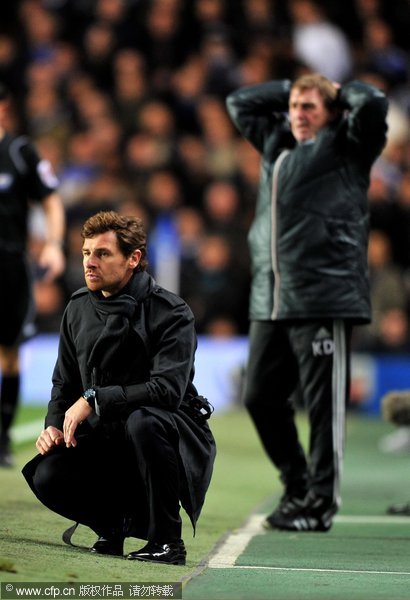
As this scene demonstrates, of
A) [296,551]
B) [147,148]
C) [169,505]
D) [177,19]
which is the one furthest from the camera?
[177,19]

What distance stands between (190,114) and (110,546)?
11300mm

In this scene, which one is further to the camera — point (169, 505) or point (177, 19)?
point (177, 19)

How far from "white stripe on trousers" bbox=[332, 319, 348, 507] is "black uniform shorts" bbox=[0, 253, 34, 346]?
2668mm

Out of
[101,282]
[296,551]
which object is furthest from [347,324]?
[101,282]

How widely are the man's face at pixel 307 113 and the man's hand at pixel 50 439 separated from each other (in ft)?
7.26

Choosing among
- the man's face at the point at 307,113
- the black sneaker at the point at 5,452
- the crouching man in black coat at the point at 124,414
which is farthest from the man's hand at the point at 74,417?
the black sneaker at the point at 5,452

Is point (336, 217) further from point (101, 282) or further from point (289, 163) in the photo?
point (101, 282)

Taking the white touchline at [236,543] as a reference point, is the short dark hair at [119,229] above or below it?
above

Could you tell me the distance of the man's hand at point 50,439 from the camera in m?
4.57

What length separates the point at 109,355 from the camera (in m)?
4.58

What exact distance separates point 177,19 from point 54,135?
2.20 metres

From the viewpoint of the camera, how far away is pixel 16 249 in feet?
26.7

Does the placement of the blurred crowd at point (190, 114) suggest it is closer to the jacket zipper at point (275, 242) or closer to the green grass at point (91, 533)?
the green grass at point (91, 533)

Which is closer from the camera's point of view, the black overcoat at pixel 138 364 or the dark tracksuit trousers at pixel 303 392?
the black overcoat at pixel 138 364
